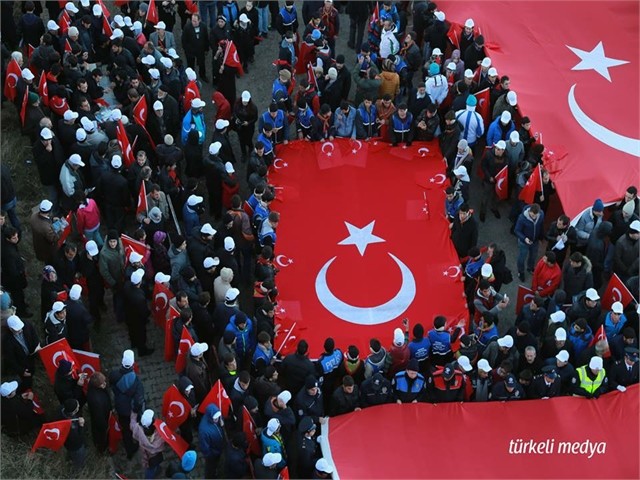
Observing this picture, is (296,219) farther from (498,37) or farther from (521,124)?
(498,37)

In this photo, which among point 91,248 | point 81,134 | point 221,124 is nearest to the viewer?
point 91,248

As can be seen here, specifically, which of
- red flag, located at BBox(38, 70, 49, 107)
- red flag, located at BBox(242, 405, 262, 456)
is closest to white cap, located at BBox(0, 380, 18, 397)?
red flag, located at BBox(242, 405, 262, 456)

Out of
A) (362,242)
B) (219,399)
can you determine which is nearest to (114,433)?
(219,399)

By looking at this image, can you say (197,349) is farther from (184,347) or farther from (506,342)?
(506,342)

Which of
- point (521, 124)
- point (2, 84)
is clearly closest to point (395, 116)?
point (521, 124)

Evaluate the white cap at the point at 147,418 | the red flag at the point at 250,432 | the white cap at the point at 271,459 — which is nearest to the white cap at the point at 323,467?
the white cap at the point at 271,459

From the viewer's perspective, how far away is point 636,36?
18578 millimetres

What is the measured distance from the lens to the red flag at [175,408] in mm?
12492

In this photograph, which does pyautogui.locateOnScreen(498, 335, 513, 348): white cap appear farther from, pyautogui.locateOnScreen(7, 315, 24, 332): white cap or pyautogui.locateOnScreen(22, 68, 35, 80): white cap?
pyautogui.locateOnScreen(22, 68, 35, 80): white cap

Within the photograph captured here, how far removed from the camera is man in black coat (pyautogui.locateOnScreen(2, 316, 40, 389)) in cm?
1277

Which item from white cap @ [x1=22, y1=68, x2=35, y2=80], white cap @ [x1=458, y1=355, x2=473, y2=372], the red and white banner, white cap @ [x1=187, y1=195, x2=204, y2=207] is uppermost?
white cap @ [x1=22, y1=68, x2=35, y2=80]

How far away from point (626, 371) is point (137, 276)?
6737 mm

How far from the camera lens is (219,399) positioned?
40.3 ft

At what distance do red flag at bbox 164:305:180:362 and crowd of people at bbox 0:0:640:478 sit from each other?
0.07 m
